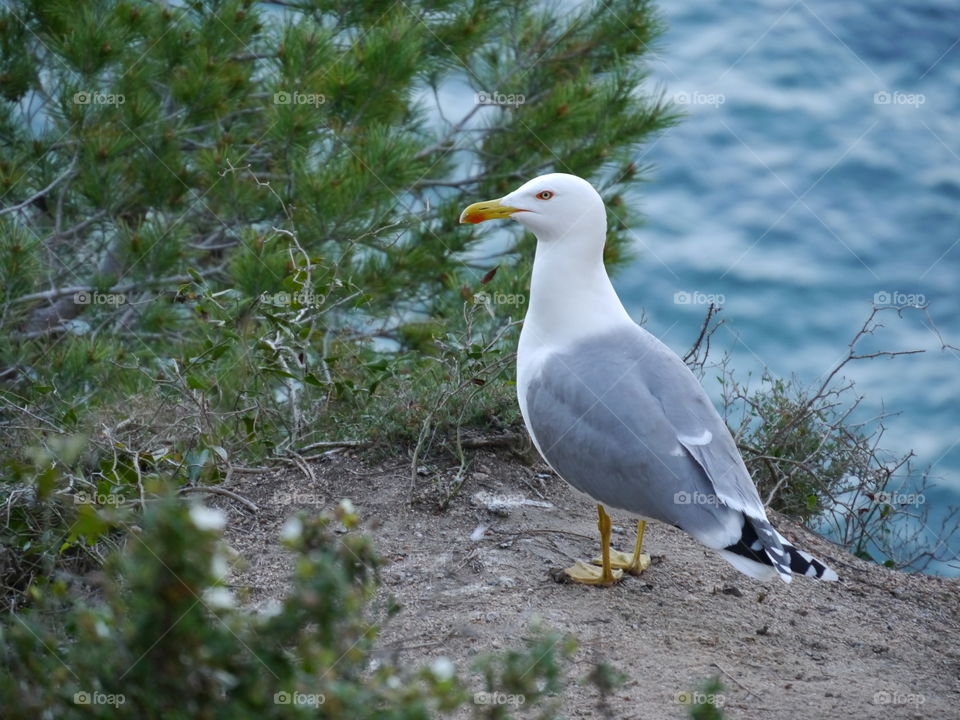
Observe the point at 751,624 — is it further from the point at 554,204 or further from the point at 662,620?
the point at 554,204

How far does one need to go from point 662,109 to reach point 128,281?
8.55ft

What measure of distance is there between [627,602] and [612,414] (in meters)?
0.46

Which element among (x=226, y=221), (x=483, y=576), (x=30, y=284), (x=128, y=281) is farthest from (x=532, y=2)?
(x=483, y=576)

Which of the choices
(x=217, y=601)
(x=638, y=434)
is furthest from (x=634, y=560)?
(x=217, y=601)

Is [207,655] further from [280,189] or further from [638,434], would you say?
[280,189]

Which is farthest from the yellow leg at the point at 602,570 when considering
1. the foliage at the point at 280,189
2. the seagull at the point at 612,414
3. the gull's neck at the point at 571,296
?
the foliage at the point at 280,189

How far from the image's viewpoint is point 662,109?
214 inches

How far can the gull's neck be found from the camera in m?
2.78

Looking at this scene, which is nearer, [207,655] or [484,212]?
[207,655]

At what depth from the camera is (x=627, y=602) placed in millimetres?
2670

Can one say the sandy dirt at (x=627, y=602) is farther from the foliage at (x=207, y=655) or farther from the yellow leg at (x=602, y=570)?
the foliage at (x=207, y=655)

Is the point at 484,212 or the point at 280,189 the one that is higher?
the point at 484,212

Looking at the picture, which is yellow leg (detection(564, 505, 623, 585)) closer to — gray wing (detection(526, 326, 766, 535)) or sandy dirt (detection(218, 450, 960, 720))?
sandy dirt (detection(218, 450, 960, 720))

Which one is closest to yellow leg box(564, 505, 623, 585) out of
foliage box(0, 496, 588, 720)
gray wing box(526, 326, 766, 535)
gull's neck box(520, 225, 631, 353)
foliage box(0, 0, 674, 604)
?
gray wing box(526, 326, 766, 535)
